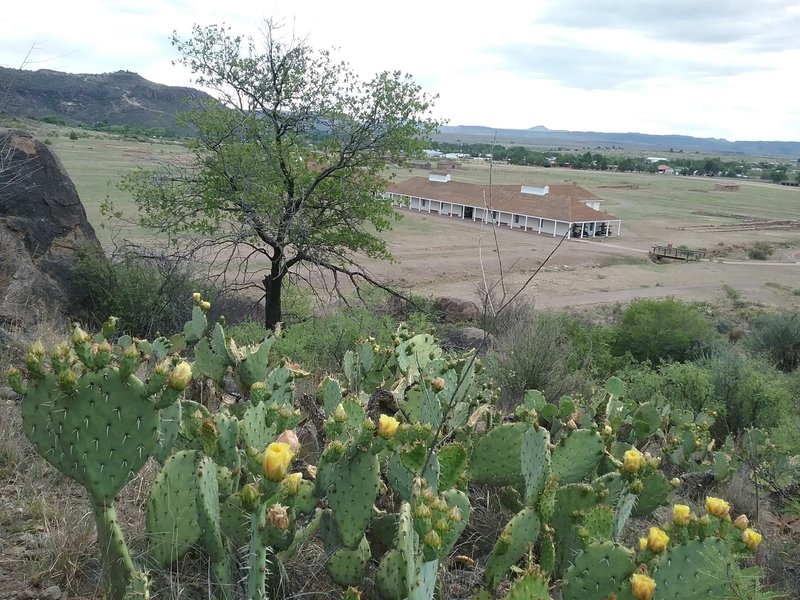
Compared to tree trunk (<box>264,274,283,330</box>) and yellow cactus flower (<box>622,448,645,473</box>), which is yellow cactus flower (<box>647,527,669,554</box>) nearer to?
yellow cactus flower (<box>622,448,645,473</box>)

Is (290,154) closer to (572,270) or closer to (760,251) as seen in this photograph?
(572,270)

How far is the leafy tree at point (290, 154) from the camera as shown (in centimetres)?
1309

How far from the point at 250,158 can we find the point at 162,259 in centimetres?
244

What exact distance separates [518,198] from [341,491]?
52.8 meters

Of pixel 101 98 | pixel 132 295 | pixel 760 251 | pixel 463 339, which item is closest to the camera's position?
pixel 132 295

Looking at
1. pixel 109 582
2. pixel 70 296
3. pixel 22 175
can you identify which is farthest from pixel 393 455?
pixel 22 175

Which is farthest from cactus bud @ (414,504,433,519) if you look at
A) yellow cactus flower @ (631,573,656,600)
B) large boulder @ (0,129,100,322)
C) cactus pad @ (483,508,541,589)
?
large boulder @ (0,129,100,322)

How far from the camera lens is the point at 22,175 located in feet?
37.3

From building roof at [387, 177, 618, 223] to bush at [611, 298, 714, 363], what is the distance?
2746 centimetres

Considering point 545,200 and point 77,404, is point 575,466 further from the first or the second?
point 545,200

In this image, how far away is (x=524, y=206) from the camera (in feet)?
173

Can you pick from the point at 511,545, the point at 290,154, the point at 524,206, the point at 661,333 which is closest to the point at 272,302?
the point at 290,154

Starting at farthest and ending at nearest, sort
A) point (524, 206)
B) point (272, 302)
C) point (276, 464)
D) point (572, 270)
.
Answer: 1. point (524, 206)
2. point (572, 270)
3. point (272, 302)
4. point (276, 464)

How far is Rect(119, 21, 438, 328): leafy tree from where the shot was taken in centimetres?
1309
